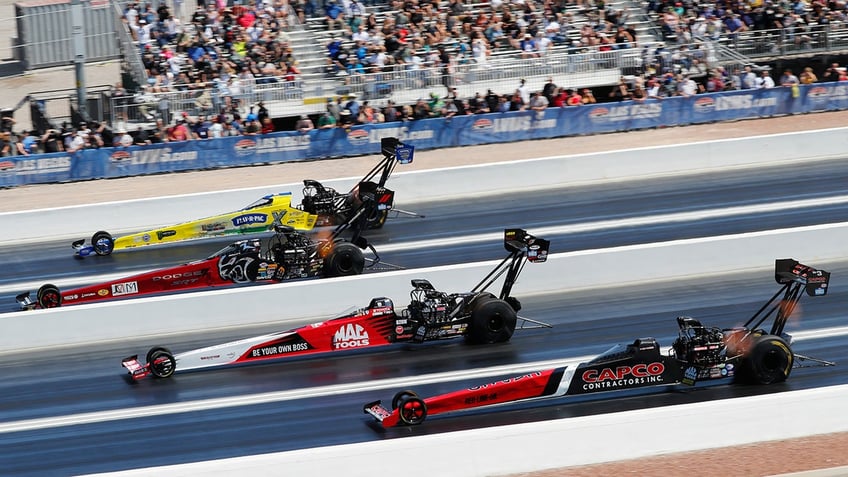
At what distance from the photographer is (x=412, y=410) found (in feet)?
43.5

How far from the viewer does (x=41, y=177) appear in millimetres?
26328

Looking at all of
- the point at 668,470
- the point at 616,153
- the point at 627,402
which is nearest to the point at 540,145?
the point at 616,153

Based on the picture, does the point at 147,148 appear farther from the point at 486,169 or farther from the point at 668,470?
the point at 668,470

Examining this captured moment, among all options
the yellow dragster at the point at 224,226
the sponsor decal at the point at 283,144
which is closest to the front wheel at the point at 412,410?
the yellow dragster at the point at 224,226

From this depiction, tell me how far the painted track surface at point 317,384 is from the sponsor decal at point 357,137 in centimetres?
1007

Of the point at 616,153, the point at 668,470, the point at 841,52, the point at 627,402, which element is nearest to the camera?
the point at 668,470

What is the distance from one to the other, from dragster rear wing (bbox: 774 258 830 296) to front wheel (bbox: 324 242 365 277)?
7.27 meters

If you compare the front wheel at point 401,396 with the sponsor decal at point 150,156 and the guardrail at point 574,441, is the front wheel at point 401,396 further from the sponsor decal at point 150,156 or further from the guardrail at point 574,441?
the sponsor decal at point 150,156

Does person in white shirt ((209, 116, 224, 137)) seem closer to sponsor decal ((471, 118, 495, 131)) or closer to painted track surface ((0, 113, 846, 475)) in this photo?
sponsor decal ((471, 118, 495, 131))

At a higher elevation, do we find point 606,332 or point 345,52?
point 345,52

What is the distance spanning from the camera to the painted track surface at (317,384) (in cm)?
1350

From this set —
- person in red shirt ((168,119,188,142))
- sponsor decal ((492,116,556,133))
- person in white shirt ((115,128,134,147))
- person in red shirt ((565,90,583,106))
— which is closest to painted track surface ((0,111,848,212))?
sponsor decal ((492,116,556,133))

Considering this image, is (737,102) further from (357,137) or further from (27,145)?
(27,145)

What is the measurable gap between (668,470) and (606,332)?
4.84m
